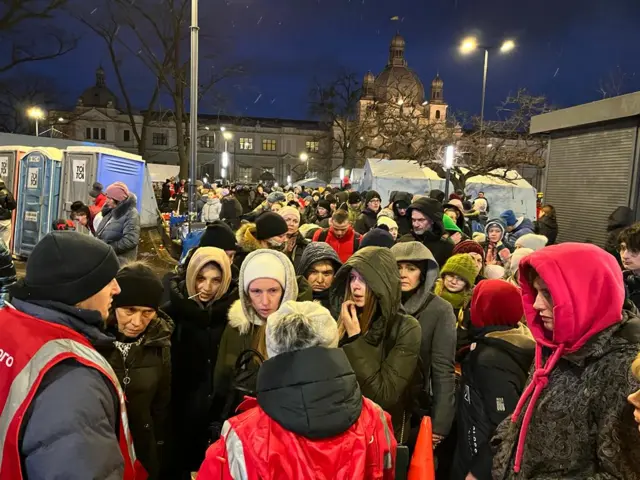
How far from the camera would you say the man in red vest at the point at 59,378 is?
4.54ft

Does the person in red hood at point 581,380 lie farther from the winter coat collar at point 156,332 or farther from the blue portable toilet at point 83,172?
the blue portable toilet at point 83,172

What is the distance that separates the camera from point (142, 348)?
2.85 metres

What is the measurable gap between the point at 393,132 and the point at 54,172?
1379 centimetres

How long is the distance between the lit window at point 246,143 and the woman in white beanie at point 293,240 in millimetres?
80172

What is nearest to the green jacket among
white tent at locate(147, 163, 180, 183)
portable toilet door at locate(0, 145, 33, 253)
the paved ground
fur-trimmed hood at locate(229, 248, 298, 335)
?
fur-trimmed hood at locate(229, 248, 298, 335)

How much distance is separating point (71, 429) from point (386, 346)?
165 centimetres

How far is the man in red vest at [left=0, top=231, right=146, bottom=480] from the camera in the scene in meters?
1.38

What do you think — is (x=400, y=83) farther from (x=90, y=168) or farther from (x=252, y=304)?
(x=252, y=304)

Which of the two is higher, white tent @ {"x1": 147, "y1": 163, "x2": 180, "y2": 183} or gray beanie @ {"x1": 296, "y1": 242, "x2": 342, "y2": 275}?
white tent @ {"x1": 147, "y1": 163, "x2": 180, "y2": 183}

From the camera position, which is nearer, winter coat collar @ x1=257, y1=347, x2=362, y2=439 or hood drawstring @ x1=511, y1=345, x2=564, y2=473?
winter coat collar @ x1=257, y1=347, x2=362, y2=439

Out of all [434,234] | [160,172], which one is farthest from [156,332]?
[160,172]

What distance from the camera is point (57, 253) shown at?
1.72m

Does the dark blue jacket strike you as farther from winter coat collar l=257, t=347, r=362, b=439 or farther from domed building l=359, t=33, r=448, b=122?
→ domed building l=359, t=33, r=448, b=122

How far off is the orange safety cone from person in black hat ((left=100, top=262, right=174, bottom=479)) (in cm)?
160
